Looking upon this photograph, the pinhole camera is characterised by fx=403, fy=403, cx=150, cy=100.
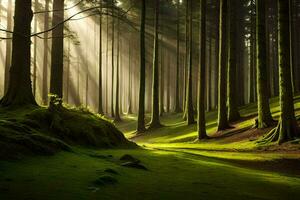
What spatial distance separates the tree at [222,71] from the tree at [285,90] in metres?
6.85

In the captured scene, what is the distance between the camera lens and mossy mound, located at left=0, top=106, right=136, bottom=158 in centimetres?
923

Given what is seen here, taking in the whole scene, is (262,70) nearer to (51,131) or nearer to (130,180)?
(51,131)

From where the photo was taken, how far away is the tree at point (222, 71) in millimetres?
24797

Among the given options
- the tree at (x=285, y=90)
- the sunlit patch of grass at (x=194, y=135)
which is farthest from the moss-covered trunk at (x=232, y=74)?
the tree at (x=285, y=90)

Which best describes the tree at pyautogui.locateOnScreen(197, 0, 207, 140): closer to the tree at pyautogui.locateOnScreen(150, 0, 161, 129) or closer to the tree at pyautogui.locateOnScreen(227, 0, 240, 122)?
the tree at pyautogui.locateOnScreen(227, 0, 240, 122)

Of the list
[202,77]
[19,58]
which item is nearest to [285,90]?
[202,77]

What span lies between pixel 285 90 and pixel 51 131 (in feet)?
34.4

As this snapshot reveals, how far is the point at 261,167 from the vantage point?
14398 mm

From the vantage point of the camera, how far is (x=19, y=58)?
13.9m

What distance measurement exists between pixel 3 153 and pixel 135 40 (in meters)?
60.7

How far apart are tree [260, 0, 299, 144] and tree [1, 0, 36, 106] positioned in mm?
10746

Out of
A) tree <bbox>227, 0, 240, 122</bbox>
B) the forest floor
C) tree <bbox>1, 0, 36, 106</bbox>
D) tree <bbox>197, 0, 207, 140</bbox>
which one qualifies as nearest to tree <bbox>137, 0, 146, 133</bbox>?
tree <bbox>227, 0, 240, 122</bbox>

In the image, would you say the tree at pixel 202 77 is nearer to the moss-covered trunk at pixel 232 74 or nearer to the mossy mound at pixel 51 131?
the moss-covered trunk at pixel 232 74

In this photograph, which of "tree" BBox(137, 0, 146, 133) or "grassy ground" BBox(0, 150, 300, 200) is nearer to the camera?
"grassy ground" BBox(0, 150, 300, 200)
